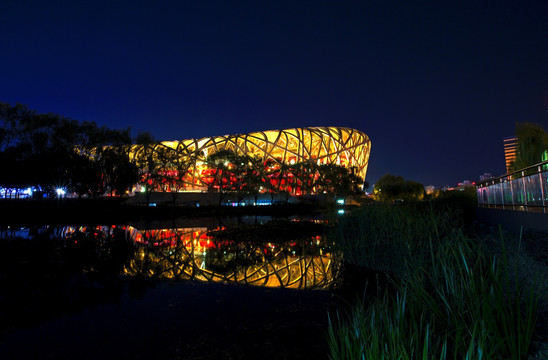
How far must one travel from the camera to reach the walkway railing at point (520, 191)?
31.6 feet

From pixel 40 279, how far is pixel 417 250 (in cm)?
918

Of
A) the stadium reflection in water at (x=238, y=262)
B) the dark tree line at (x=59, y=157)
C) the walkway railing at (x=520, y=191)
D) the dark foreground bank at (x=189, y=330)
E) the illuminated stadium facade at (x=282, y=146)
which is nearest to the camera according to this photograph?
the dark foreground bank at (x=189, y=330)

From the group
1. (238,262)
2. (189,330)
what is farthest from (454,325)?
(238,262)

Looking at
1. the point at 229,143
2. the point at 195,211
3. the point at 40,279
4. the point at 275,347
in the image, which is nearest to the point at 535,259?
the point at 275,347

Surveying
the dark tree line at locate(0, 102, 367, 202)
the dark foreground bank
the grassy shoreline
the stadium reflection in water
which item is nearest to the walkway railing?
the stadium reflection in water

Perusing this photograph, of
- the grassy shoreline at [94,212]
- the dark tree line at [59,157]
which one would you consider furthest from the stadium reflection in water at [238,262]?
the dark tree line at [59,157]

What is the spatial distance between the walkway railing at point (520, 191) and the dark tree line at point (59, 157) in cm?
2893

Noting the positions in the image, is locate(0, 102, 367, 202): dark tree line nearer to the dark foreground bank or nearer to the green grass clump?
the dark foreground bank

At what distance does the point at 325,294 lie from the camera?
7.24 metres

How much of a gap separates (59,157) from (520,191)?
32.0 metres

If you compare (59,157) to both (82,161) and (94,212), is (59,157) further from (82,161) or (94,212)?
(94,212)

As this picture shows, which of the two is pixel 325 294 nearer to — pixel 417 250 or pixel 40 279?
pixel 417 250

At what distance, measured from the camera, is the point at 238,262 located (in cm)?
1042

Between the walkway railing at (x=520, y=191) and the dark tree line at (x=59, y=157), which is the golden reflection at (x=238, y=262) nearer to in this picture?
the walkway railing at (x=520, y=191)
